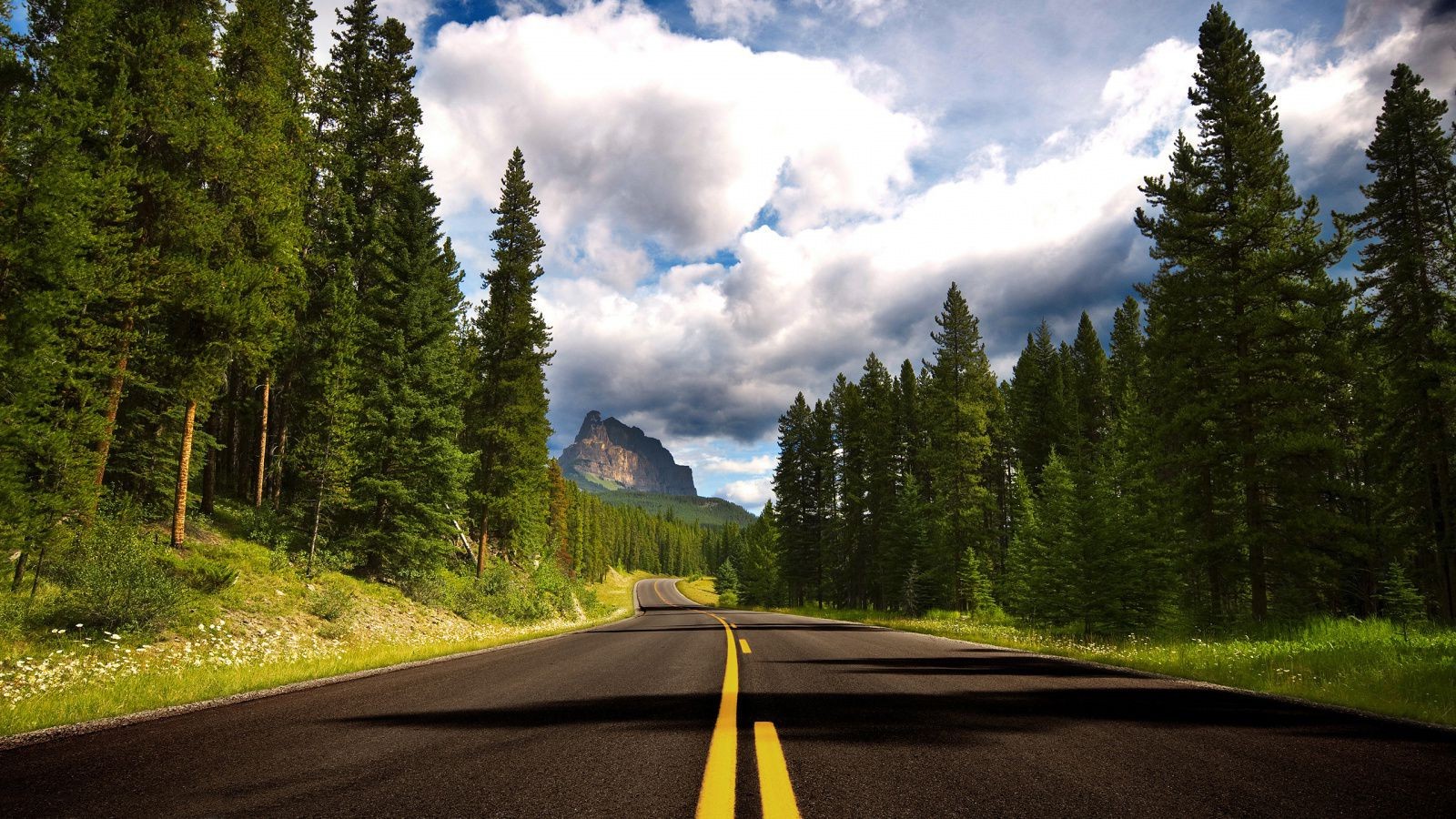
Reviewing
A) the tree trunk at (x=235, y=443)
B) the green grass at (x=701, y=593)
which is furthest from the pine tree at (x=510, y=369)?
the green grass at (x=701, y=593)

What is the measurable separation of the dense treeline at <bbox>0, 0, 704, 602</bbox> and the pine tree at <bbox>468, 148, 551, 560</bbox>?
13 centimetres

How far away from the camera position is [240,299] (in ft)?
49.8

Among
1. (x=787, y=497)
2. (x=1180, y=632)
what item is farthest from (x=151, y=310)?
(x=787, y=497)

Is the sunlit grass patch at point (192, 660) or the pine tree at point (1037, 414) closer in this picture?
the sunlit grass patch at point (192, 660)

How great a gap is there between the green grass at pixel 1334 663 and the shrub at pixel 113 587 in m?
17.1

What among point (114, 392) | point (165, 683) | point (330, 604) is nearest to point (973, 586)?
point (330, 604)

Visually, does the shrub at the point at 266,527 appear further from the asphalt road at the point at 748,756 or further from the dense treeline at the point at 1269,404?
the dense treeline at the point at 1269,404

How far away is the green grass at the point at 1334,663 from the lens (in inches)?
232

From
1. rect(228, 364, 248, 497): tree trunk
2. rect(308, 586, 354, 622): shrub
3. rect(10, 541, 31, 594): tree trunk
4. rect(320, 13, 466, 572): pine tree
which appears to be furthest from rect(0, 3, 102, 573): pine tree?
rect(228, 364, 248, 497): tree trunk

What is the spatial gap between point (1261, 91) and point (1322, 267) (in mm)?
7533

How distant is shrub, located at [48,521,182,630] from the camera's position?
10.1m

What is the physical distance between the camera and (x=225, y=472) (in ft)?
87.4

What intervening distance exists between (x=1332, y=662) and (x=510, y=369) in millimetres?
27455

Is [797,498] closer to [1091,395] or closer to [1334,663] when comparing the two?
[1091,395]
